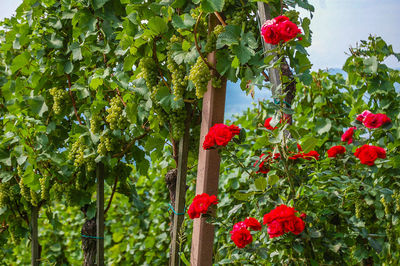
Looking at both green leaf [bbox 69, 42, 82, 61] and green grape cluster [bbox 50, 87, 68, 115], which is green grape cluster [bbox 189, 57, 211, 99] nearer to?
green leaf [bbox 69, 42, 82, 61]

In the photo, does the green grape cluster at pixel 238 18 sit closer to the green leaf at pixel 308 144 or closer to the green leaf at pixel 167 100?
the green leaf at pixel 167 100

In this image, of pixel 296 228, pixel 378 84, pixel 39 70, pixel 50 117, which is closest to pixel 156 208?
pixel 50 117

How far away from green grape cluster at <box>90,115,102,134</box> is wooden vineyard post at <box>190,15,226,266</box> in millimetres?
647

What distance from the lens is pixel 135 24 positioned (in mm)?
1679

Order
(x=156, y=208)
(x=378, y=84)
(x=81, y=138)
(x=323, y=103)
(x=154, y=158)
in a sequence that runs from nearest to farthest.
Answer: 1. (x=154, y=158)
2. (x=81, y=138)
3. (x=378, y=84)
4. (x=323, y=103)
5. (x=156, y=208)

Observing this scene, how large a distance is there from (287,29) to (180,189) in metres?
0.79

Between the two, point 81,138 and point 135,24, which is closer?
point 135,24

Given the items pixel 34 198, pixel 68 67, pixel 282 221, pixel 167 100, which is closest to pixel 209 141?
pixel 167 100

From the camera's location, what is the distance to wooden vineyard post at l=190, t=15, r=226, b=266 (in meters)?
1.56

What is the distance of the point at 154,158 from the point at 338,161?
0.93 meters

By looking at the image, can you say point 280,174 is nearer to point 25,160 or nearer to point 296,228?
point 296,228

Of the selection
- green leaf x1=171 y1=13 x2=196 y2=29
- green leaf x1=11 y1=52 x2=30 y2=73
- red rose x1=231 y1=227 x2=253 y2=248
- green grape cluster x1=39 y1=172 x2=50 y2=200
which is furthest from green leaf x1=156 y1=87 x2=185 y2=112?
green leaf x1=11 y1=52 x2=30 y2=73

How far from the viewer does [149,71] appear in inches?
65.1

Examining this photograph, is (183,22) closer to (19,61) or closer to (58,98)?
(58,98)
